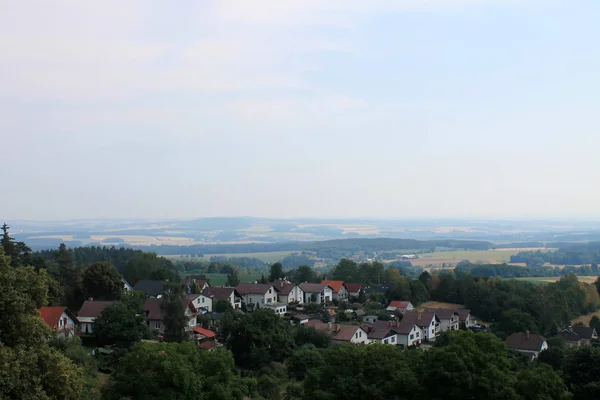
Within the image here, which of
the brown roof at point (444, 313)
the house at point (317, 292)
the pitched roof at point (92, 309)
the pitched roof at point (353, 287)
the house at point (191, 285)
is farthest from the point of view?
the pitched roof at point (353, 287)

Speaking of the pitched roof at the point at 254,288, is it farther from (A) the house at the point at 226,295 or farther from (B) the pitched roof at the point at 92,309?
(B) the pitched roof at the point at 92,309

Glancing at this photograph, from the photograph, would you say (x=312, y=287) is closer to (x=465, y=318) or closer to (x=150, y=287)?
(x=465, y=318)

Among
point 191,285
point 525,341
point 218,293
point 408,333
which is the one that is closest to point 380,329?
point 408,333

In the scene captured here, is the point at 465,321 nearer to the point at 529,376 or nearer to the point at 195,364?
the point at 529,376

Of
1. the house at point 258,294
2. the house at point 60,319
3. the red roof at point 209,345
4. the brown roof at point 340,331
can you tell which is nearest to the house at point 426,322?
the brown roof at point 340,331

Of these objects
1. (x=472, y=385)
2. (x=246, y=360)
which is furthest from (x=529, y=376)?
(x=246, y=360)

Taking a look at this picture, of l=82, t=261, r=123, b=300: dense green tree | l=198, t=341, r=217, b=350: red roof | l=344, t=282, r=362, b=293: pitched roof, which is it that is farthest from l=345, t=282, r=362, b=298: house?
l=198, t=341, r=217, b=350: red roof
